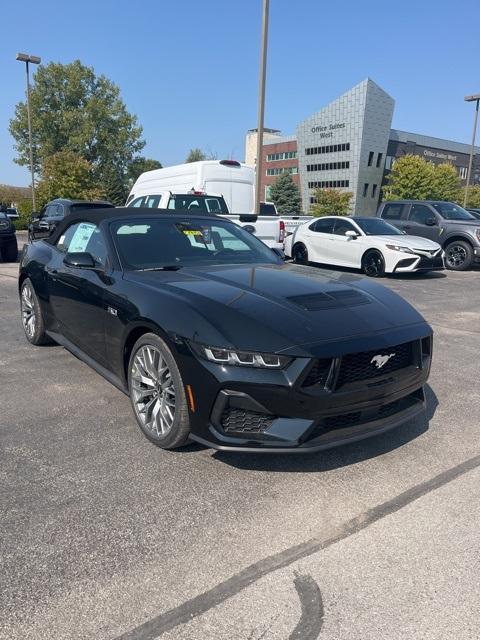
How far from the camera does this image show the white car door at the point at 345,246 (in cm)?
1245

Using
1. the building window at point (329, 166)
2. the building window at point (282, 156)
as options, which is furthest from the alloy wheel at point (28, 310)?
the building window at point (282, 156)

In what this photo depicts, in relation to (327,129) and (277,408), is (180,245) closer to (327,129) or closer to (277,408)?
(277,408)

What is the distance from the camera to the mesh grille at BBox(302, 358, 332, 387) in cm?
267

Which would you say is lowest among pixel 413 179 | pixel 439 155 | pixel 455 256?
pixel 455 256

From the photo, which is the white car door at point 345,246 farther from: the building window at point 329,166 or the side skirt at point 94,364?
the building window at point 329,166

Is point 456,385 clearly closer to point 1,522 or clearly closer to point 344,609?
point 344,609

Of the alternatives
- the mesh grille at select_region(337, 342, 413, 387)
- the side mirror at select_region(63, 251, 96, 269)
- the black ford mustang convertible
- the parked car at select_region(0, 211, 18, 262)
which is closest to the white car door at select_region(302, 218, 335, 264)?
the parked car at select_region(0, 211, 18, 262)

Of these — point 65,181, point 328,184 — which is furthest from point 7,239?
point 328,184

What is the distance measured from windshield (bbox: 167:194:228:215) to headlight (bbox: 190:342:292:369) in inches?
361

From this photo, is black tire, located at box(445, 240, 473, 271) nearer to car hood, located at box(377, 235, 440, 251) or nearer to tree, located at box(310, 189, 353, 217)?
car hood, located at box(377, 235, 440, 251)

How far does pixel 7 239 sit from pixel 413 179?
4790 centimetres

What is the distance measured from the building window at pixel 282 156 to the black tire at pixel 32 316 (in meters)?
74.0

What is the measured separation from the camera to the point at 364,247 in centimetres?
1223

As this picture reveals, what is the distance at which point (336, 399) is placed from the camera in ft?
8.90
